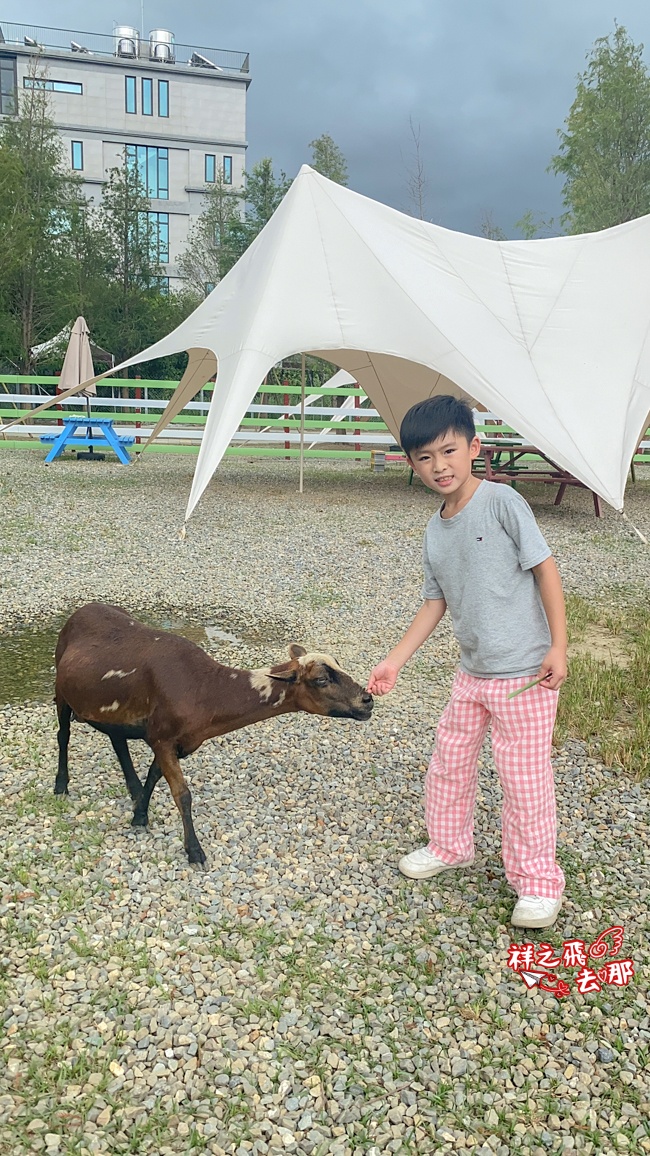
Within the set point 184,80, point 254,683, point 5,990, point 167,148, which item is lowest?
point 5,990

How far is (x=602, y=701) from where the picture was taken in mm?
4160

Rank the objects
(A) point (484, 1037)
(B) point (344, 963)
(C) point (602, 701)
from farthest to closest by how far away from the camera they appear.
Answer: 1. (C) point (602, 701)
2. (B) point (344, 963)
3. (A) point (484, 1037)

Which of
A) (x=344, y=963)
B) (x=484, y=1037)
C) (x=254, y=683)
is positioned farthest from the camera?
(x=254, y=683)

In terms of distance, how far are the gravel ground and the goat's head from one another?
23.3 inches

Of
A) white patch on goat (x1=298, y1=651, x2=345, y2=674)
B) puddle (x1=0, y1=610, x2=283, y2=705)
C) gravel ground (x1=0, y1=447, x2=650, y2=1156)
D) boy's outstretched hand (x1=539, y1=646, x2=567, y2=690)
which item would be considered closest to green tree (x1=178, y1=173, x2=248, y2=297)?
puddle (x1=0, y1=610, x2=283, y2=705)

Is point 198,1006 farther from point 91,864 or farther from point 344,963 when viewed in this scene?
point 91,864

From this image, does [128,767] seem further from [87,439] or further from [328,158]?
[328,158]

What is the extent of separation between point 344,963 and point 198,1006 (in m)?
0.42

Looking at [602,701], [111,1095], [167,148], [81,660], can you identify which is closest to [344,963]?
[111,1095]

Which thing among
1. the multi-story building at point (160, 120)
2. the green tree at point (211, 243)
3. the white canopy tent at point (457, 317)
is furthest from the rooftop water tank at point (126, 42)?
the white canopy tent at point (457, 317)

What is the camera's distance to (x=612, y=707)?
4102 millimetres

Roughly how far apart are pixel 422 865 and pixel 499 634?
89 cm

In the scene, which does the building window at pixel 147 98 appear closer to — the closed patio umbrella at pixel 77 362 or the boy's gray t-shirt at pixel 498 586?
the closed patio umbrella at pixel 77 362

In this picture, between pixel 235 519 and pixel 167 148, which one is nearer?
pixel 235 519
